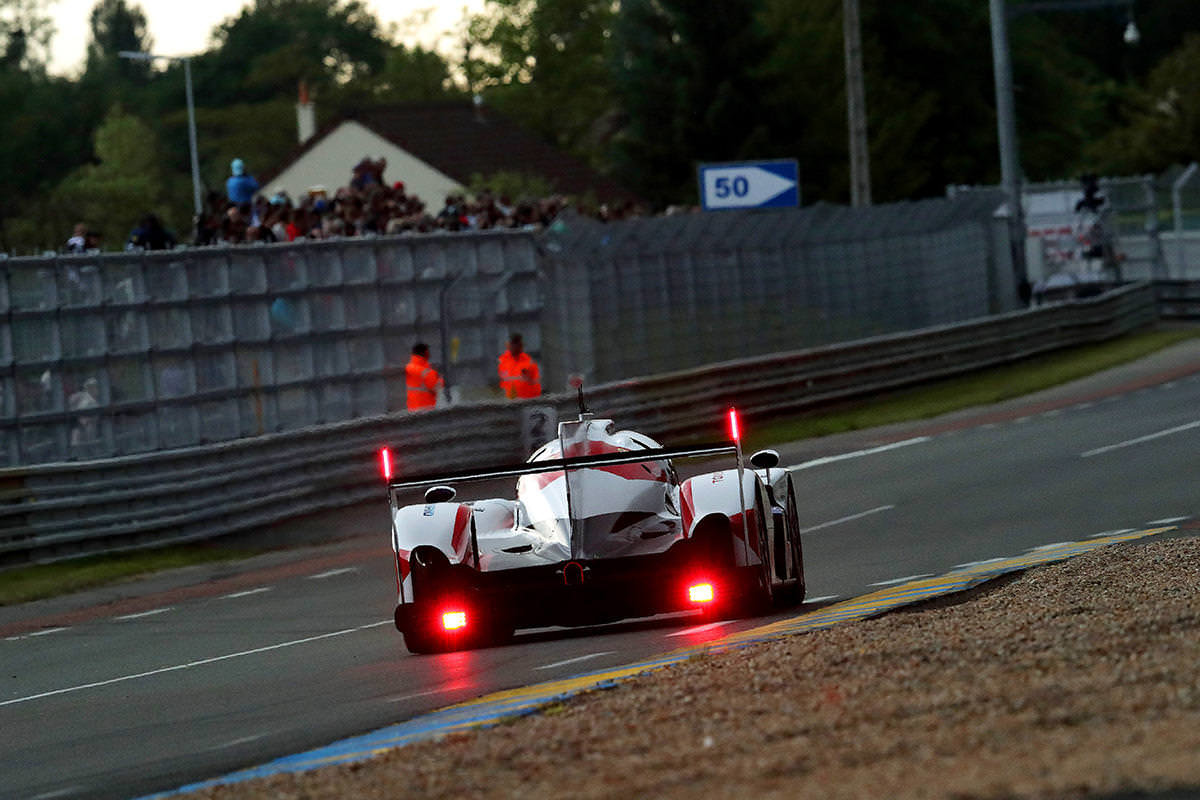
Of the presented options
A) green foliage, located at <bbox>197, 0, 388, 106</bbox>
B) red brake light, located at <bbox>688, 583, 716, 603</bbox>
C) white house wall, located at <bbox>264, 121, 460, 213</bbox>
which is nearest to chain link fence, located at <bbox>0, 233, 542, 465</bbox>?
red brake light, located at <bbox>688, 583, 716, 603</bbox>

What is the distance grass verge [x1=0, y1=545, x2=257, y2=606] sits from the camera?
60.1 ft

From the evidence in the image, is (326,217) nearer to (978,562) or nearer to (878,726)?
(978,562)

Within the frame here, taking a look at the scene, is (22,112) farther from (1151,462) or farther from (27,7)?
(1151,462)

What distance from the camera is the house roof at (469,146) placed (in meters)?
70.4

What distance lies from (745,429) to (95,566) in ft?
33.3

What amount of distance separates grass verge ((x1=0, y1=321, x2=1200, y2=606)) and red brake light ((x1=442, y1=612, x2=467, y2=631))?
21.9ft

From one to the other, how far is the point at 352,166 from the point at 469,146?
13.8ft

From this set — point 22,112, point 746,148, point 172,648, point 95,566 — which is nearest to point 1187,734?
point 172,648

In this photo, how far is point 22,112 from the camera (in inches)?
3871

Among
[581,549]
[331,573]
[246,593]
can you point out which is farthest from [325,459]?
[581,549]

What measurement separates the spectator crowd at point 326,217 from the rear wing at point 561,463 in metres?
10.4

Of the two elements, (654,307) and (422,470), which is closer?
(422,470)

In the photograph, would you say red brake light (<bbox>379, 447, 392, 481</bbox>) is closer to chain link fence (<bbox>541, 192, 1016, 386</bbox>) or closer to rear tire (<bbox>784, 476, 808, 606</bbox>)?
rear tire (<bbox>784, 476, 808, 606</bbox>)

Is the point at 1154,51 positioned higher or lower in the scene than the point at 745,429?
higher
